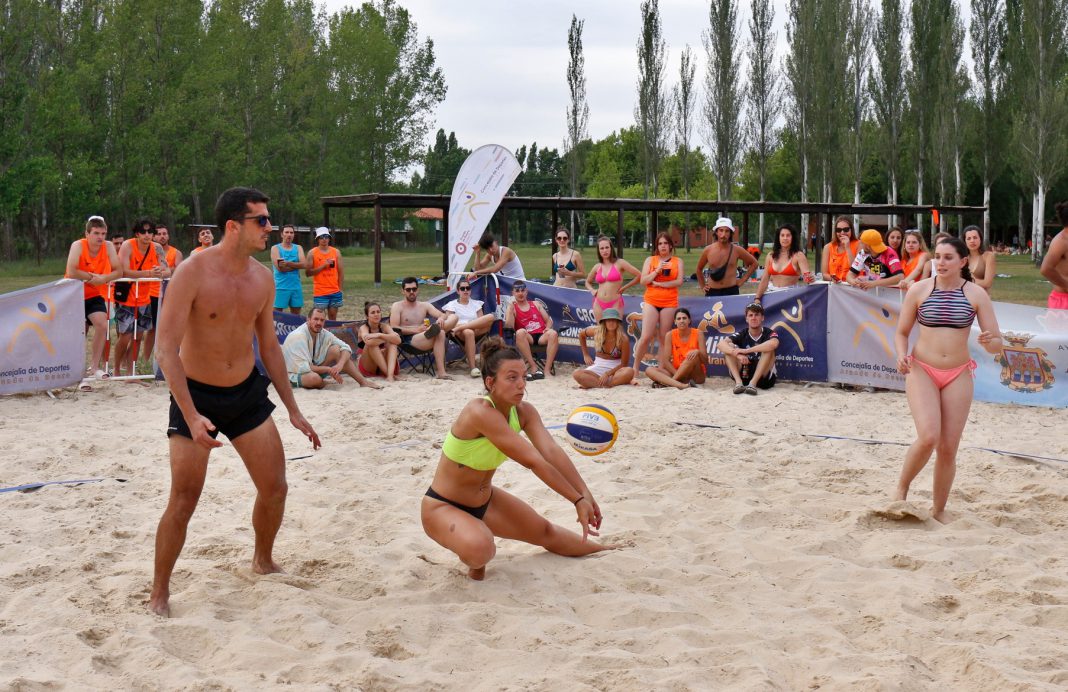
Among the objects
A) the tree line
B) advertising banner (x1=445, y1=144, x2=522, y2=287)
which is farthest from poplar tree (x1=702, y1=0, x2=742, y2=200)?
advertising banner (x1=445, y1=144, x2=522, y2=287)

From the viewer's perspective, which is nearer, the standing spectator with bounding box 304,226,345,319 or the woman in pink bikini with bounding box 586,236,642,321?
the woman in pink bikini with bounding box 586,236,642,321

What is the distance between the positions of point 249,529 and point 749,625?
2705 mm

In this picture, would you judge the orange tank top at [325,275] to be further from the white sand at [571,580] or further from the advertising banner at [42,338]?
the white sand at [571,580]

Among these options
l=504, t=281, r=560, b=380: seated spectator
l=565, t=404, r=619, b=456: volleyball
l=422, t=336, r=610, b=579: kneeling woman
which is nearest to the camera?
l=422, t=336, r=610, b=579: kneeling woman

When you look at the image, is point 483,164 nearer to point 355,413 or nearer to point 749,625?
point 355,413

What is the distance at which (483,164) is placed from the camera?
1391 centimetres

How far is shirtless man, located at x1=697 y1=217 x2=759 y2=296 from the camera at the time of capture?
34.0ft

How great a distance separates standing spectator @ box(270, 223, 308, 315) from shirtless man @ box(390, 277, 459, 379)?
1344 millimetres

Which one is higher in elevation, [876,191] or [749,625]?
[876,191]

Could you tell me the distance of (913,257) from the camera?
9.52m

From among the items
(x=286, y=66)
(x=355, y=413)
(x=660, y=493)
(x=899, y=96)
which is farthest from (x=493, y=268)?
(x=286, y=66)

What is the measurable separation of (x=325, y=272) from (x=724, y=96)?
3584cm

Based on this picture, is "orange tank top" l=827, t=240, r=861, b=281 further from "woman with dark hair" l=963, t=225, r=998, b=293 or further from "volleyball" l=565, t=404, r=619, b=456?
"volleyball" l=565, t=404, r=619, b=456

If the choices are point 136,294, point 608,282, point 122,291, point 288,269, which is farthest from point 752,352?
point 122,291
